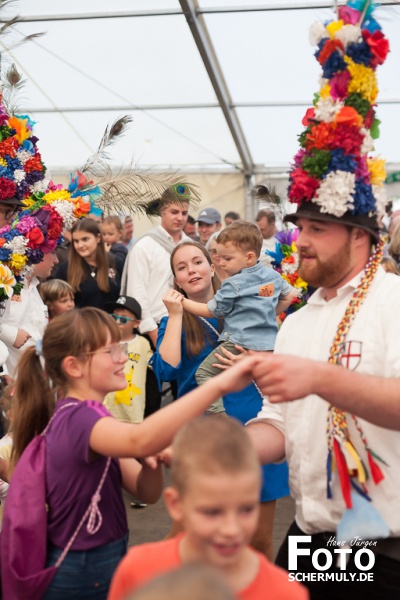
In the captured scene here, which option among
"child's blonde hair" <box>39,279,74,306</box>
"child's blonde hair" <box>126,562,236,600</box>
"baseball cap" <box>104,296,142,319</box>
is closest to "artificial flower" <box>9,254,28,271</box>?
"baseball cap" <box>104,296,142,319</box>

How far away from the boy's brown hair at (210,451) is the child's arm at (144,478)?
707 millimetres

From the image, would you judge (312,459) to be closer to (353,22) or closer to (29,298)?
(353,22)

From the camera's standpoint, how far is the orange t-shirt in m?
2.03

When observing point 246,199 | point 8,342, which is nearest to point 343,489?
point 8,342

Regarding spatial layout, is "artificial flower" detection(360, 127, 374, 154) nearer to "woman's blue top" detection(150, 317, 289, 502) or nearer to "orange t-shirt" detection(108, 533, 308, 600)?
"orange t-shirt" detection(108, 533, 308, 600)

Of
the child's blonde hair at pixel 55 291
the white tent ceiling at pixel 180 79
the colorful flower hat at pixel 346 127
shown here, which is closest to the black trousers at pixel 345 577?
the colorful flower hat at pixel 346 127

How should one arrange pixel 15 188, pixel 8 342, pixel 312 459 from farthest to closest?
1. pixel 8 342
2. pixel 15 188
3. pixel 312 459

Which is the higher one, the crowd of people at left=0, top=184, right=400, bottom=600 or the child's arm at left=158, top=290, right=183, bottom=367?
the child's arm at left=158, top=290, right=183, bottom=367

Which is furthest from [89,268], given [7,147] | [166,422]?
[166,422]

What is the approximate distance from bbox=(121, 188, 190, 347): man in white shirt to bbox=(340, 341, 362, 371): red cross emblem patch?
4.72 m

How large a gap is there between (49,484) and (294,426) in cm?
88

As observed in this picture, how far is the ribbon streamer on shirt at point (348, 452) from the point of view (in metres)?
2.68

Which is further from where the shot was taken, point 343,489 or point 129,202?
point 129,202

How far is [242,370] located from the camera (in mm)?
2330
